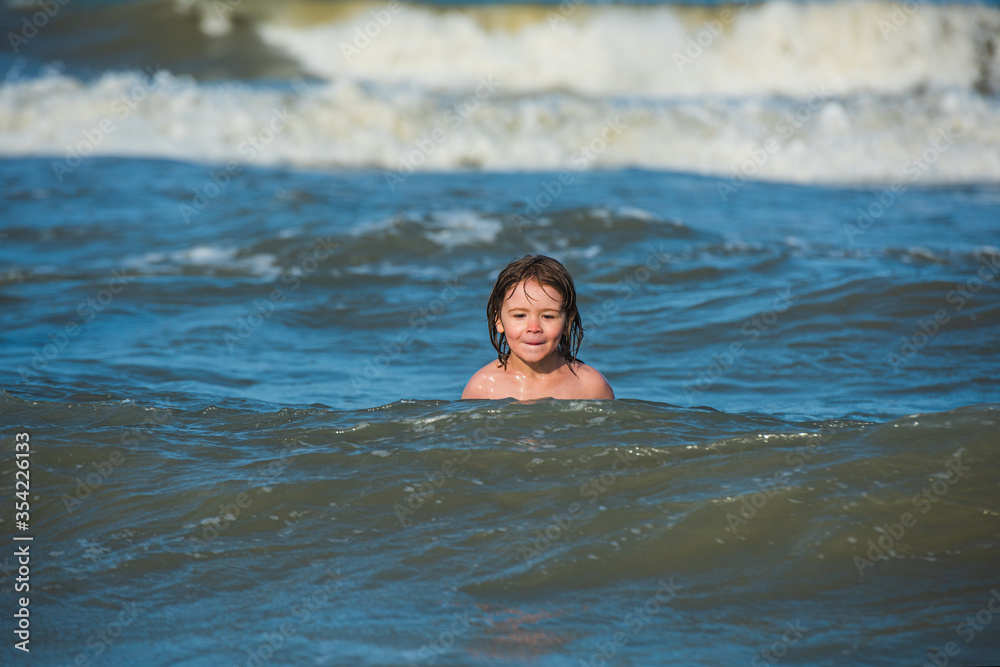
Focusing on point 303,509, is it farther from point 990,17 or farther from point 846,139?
point 990,17

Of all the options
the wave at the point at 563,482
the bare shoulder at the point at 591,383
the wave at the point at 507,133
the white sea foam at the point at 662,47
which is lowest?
the wave at the point at 563,482

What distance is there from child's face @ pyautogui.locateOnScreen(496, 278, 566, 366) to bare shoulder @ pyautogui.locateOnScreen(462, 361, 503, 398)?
0.27 meters

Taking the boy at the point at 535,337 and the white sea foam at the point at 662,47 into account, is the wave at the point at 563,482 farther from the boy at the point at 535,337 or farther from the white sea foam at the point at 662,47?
the white sea foam at the point at 662,47

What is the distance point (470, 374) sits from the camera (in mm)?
6164

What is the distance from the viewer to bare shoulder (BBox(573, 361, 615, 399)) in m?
4.91

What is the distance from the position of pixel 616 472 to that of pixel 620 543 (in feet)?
1.61

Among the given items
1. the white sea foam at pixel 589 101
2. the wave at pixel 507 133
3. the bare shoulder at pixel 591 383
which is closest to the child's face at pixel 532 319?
the bare shoulder at pixel 591 383

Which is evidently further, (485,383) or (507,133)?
(507,133)

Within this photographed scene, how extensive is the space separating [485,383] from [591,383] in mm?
530

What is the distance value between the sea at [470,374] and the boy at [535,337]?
1.14ft

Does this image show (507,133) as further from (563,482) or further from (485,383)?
(563,482)

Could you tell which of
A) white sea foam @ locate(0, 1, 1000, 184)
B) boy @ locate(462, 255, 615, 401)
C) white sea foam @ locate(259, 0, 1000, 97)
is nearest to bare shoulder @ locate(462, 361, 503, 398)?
boy @ locate(462, 255, 615, 401)

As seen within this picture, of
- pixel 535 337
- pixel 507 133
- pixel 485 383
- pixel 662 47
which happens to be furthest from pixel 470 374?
pixel 662 47

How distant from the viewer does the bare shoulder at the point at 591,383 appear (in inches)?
193
